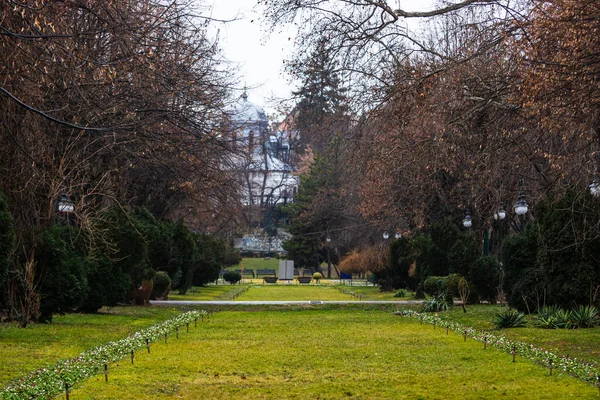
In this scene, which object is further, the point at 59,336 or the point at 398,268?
the point at 398,268

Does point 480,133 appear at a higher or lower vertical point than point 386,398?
higher

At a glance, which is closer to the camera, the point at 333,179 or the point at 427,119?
the point at 427,119

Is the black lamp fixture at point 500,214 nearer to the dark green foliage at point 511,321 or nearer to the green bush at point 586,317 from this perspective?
the dark green foliage at point 511,321

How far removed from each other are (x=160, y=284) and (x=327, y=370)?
22.9 m

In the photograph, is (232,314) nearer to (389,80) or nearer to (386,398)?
(389,80)

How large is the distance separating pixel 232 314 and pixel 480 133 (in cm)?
1042

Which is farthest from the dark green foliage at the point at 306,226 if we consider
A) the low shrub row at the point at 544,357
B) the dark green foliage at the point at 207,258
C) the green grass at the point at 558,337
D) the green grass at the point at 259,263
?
the low shrub row at the point at 544,357

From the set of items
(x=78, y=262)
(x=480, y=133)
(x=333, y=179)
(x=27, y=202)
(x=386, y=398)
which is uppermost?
(x=333, y=179)

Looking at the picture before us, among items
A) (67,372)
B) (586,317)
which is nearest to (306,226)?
(586,317)

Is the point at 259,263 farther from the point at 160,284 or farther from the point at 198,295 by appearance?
the point at 160,284

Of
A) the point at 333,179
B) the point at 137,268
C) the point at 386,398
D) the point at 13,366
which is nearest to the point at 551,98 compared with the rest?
the point at 386,398

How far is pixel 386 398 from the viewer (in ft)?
33.0

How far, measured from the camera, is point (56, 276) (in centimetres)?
1964

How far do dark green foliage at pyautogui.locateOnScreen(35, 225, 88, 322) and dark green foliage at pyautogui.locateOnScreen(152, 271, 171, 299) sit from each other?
13842 millimetres
